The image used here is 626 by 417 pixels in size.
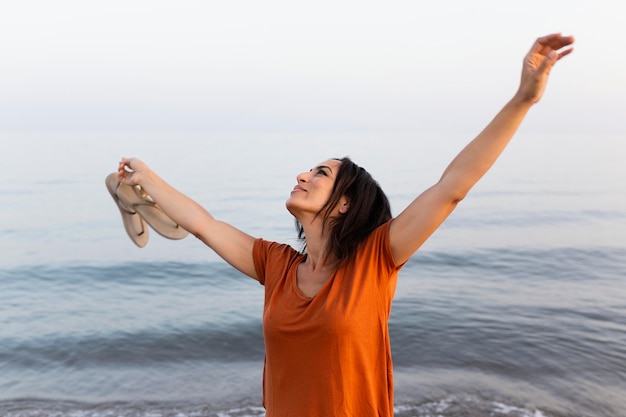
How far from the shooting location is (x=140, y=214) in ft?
13.2

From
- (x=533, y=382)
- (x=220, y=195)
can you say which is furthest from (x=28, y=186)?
(x=533, y=382)

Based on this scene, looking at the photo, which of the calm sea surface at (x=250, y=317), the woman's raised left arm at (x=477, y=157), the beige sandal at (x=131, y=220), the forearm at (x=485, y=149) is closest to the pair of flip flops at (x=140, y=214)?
the beige sandal at (x=131, y=220)

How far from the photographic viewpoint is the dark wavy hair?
2.59 meters

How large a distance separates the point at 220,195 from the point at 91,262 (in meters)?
10.3

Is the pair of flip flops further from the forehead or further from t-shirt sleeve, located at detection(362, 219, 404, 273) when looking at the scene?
t-shirt sleeve, located at detection(362, 219, 404, 273)

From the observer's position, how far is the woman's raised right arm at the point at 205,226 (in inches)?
112

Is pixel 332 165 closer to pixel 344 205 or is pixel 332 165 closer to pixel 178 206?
pixel 344 205

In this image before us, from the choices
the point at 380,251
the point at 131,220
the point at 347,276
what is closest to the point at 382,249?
the point at 380,251

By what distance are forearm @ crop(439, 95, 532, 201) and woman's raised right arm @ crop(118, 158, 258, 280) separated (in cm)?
93

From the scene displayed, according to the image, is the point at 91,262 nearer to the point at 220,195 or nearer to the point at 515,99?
the point at 220,195

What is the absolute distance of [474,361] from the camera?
7.71 metres

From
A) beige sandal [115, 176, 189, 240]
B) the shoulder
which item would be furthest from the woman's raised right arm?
beige sandal [115, 176, 189, 240]

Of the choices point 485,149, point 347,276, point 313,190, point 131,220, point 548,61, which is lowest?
point 347,276

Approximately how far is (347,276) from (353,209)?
0.30m
